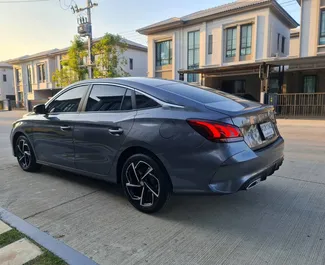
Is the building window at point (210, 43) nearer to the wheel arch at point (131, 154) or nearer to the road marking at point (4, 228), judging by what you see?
the wheel arch at point (131, 154)

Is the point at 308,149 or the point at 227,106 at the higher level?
the point at 227,106

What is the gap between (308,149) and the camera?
7.07m

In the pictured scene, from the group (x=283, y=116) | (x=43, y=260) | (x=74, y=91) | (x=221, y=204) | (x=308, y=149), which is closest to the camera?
(x=43, y=260)

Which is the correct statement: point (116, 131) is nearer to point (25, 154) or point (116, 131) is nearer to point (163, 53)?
point (25, 154)

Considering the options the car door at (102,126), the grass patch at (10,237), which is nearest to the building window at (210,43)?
the car door at (102,126)

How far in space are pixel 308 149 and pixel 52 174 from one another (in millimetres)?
5968

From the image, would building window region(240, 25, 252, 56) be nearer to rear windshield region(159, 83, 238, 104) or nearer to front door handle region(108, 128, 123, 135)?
rear windshield region(159, 83, 238, 104)

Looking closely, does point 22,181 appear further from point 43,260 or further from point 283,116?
point 283,116

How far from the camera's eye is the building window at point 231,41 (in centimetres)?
2078

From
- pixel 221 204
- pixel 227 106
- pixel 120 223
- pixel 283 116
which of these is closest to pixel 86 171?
pixel 120 223

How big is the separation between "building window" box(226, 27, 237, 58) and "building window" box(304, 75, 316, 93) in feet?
17.7

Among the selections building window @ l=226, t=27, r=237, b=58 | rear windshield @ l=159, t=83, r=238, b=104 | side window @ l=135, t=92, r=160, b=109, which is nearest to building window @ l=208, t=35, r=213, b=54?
building window @ l=226, t=27, r=237, b=58

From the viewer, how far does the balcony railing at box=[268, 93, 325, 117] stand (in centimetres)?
1635

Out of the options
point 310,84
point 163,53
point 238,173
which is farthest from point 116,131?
point 163,53
